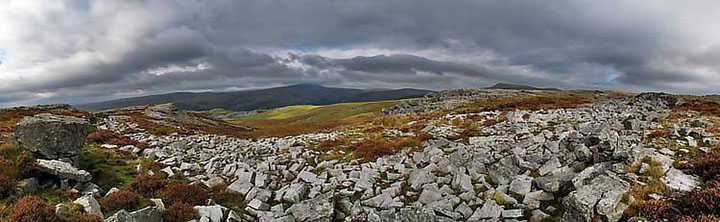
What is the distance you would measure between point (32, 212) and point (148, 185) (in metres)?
4.99

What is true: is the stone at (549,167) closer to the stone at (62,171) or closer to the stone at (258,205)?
the stone at (258,205)

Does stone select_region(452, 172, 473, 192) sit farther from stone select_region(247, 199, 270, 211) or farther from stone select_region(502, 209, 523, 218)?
stone select_region(247, 199, 270, 211)

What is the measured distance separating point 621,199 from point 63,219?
14.6 m

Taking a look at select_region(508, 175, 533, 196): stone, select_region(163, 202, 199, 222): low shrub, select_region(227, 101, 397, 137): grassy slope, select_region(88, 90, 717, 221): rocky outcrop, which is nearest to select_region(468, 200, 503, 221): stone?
select_region(88, 90, 717, 221): rocky outcrop

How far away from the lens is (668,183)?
356 inches

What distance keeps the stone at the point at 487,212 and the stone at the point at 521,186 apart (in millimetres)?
1435

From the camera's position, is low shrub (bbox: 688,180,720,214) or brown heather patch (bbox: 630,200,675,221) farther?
brown heather patch (bbox: 630,200,675,221)

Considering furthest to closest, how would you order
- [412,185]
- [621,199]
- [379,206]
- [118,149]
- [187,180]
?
[118,149] < [187,180] < [412,185] < [379,206] < [621,199]

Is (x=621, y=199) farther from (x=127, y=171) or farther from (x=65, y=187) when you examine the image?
(x=127, y=171)

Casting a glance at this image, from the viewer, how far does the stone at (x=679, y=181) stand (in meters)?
8.78

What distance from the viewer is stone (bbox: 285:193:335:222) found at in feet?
35.7

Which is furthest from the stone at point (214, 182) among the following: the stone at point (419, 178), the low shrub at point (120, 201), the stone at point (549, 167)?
the stone at point (549, 167)

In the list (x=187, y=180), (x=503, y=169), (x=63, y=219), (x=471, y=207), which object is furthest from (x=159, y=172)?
(x=503, y=169)

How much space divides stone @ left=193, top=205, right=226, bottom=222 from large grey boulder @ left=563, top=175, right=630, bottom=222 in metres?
9.96
